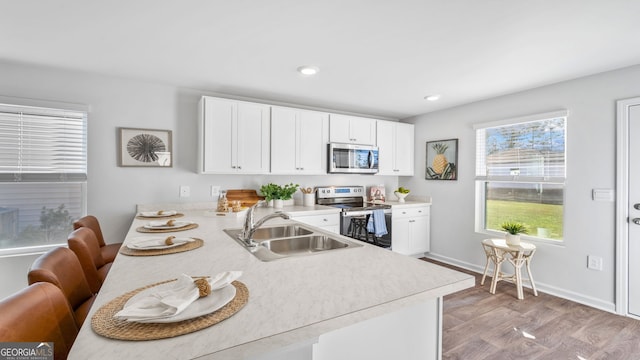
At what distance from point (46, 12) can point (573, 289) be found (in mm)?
4899

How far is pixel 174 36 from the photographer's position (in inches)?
80.1

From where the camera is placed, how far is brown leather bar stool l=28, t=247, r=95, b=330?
1.04 m

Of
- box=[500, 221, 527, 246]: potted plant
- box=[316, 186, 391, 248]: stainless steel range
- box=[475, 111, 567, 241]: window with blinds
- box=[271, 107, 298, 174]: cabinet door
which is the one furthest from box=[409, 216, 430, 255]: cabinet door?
box=[271, 107, 298, 174]: cabinet door

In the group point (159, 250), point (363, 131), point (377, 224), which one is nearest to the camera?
point (159, 250)

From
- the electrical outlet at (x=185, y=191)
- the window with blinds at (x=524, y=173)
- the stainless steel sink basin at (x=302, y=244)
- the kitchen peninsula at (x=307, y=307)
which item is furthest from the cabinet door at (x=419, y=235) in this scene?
the electrical outlet at (x=185, y=191)

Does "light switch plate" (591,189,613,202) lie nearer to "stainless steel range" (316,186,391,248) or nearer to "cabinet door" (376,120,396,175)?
"stainless steel range" (316,186,391,248)

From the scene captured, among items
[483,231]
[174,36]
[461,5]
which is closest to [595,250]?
[483,231]

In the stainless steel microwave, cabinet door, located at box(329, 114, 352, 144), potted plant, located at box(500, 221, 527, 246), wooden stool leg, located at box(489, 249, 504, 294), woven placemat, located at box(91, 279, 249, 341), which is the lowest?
wooden stool leg, located at box(489, 249, 504, 294)

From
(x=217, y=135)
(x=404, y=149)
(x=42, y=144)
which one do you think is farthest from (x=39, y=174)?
(x=404, y=149)

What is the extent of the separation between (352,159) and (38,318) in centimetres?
344

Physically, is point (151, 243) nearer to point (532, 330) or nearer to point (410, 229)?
point (532, 330)

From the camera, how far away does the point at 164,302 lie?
78 cm

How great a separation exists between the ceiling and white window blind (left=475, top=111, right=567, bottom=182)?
49 cm

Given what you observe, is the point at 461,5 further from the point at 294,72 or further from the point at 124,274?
the point at 124,274
